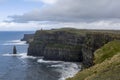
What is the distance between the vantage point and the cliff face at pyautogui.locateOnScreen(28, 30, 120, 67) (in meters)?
130

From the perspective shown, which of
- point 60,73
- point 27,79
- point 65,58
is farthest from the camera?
point 65,58

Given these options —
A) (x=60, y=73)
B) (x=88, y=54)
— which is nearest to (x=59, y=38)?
(x=88, y=54)

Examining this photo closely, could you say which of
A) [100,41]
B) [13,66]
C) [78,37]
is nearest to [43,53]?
[78,37]

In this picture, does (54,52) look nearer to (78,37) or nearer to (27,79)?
(78,37)

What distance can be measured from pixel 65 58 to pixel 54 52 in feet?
33.0

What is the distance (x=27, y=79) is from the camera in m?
99.3

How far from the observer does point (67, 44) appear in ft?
561

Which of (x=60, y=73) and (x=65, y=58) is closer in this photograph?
(x=60, y=73)

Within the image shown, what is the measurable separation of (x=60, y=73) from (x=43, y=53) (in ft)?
226

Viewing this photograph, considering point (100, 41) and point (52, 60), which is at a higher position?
point (100, 41)

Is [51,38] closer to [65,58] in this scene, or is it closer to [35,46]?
[35,46]

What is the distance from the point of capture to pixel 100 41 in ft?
424

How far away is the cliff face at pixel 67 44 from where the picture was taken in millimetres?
130200

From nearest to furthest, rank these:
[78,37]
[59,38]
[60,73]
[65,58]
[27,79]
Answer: [27,79] < [60,73] < [65,58] < [78,37] < [59,38]
